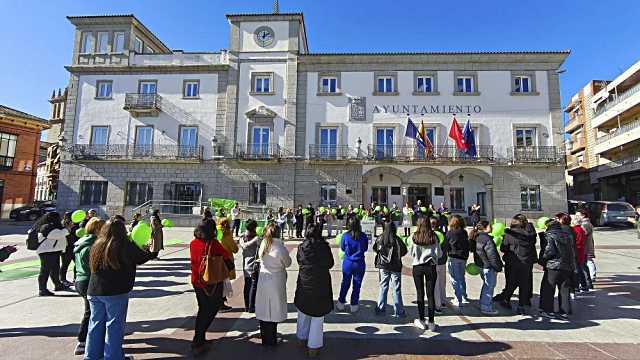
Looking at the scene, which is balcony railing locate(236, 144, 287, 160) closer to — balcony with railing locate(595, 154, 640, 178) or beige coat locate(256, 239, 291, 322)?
beige coat locate(256, 239, 291, 322)

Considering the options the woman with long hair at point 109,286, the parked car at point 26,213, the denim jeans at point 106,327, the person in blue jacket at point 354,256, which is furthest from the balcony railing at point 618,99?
the parked car at point 26,213

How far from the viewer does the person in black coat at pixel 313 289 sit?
4129 millimetres

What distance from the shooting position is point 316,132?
78.8 ft

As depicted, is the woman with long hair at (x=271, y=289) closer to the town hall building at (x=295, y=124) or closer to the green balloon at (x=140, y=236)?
the green balloon at (x=140, y=236)

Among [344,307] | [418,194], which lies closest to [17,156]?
[418,194]

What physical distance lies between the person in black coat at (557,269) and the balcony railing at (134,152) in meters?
22.8

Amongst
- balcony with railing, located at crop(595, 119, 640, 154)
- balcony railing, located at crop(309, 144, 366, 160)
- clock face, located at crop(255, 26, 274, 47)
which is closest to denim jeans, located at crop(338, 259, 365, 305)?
balcony railing, located at crop(309, 144, 366, 160)

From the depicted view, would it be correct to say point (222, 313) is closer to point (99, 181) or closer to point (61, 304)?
point (61, 304)

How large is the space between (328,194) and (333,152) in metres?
3.12

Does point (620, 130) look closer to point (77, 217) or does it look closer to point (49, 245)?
point (77, 217)

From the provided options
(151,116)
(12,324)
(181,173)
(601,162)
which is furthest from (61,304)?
(601,162)

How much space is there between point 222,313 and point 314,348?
229cm

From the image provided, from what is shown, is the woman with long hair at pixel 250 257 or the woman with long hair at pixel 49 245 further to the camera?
the woman with long hair at pixel 49 245

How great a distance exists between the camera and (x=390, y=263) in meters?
5.47
